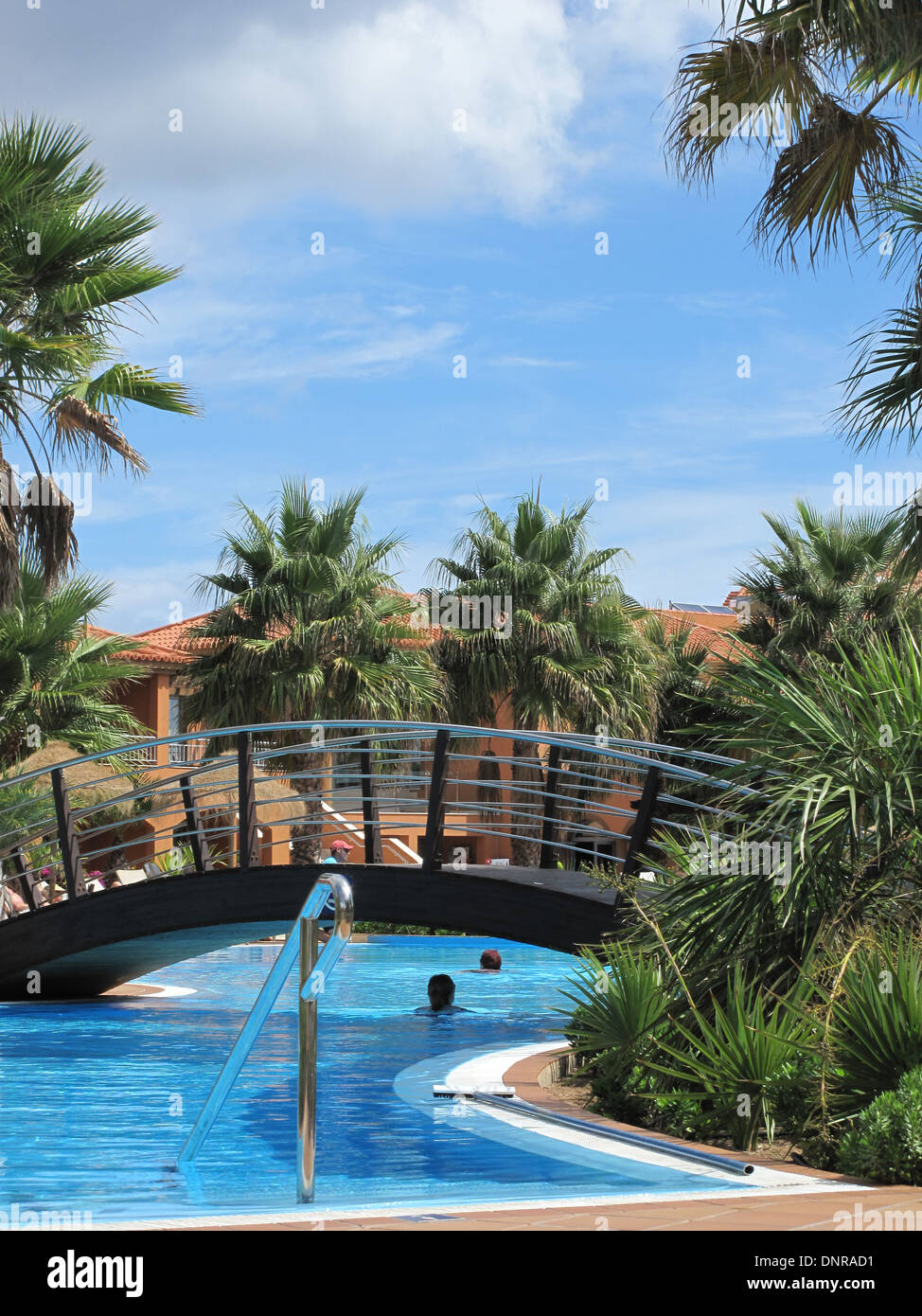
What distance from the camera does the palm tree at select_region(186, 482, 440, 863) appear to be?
77.3 ft

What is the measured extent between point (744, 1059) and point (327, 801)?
79.9 feet

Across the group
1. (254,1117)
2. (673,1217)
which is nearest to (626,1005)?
(254,1117)

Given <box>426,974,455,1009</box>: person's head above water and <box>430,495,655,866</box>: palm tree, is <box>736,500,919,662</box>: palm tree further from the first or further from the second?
<box>426,974,455,1009</box>: person's head above water

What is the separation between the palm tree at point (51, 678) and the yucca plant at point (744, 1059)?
15231mm

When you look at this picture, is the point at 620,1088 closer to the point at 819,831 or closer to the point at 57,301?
the point at 819,831

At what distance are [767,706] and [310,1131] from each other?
3.97m

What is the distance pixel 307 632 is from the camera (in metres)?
23.6

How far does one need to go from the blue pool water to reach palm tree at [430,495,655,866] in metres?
9.52

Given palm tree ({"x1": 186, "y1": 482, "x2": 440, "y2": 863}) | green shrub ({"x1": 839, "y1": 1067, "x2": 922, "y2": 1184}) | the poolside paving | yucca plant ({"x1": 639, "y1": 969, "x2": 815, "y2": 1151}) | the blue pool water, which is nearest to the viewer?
the poolside paving

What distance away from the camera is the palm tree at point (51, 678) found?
2028cm

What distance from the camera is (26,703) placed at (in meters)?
20.7

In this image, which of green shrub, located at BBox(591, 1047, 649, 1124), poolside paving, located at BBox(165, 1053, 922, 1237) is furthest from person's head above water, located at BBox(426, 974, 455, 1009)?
poolside paving, located at BBox(165, 1053, 922, 1237)

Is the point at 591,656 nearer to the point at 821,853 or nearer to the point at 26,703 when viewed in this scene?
the point at 26,703
